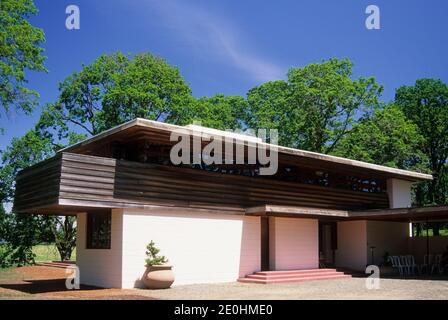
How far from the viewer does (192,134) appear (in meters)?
14.5

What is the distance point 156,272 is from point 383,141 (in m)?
22.7

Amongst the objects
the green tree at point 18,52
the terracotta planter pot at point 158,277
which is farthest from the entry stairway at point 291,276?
the green tree at point 18,52

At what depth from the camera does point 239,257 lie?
16844 millimetres

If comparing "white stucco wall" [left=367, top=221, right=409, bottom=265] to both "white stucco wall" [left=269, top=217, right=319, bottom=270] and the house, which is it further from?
"white stucco wall" [left=269, top=217, right=319, bottom=270]

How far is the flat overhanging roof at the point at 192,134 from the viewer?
13.9 metres

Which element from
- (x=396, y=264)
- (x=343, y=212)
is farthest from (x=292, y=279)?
(x=396, y=264)

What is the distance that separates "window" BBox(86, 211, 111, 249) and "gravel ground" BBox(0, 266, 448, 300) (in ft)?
4.56

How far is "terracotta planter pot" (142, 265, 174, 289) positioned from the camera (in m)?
13.8

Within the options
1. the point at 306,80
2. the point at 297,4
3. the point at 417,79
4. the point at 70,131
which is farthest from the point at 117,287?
the point at 417,79

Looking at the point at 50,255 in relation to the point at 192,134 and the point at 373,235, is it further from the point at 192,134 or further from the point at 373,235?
the point at 192,134

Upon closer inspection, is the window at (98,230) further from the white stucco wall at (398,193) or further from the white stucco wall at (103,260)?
the white stucco wall at (398,193)
